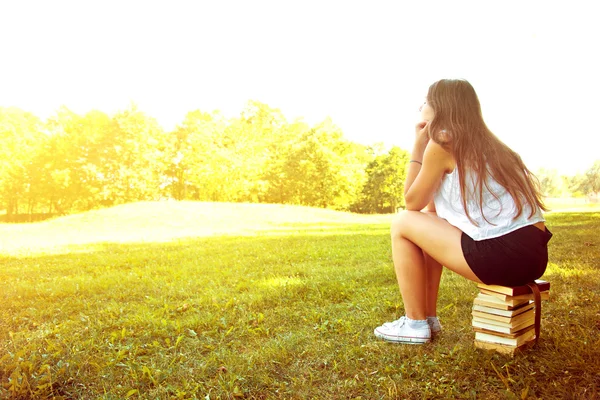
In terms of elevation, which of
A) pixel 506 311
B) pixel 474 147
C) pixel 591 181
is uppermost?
pixel 591 181

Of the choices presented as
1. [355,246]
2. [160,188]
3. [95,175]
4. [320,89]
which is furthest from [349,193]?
[355,246]

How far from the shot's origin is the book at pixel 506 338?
2549 mm

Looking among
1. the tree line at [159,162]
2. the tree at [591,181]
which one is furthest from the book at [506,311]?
the tree line at [159,162]

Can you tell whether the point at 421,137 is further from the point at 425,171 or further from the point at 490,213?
the point at 490,213

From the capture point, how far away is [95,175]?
35.1 meters

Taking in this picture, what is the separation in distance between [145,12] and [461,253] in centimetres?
1469

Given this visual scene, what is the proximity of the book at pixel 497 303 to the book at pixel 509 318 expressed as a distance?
2.5 inches

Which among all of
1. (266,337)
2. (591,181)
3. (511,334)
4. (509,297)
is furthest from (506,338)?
(591,181)

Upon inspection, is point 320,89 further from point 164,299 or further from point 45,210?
point 164,299

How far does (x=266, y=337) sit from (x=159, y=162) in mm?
33932

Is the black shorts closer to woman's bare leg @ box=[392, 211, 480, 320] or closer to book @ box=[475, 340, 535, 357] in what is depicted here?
woman's bare leg @ box=[392, 211, 480, 320]

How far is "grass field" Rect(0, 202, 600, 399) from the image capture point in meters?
2.42

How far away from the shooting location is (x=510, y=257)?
7.91ft

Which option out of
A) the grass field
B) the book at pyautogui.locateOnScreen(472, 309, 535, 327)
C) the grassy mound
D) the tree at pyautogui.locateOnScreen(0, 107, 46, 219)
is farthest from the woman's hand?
the tree at pyautogui.locateOnScreen(0, 107, 46, 219)
